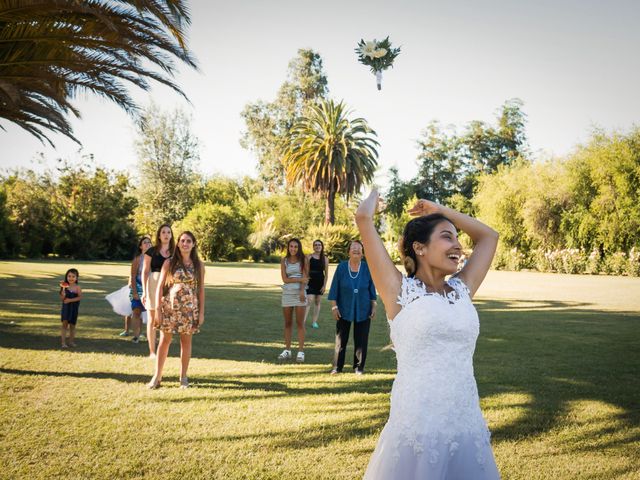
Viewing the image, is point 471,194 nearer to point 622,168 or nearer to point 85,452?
point 622,168

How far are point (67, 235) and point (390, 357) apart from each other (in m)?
40.4

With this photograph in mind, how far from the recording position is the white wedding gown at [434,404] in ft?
7.91

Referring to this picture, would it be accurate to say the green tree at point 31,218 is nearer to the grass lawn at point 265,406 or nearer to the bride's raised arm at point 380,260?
the grass lawn at point 265,406

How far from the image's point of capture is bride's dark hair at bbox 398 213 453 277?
2.74 meters

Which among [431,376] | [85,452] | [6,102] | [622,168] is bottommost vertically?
Result: [85,452]

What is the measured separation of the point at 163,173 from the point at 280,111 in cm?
1789

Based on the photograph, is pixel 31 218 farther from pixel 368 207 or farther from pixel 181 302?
pixel 368 207

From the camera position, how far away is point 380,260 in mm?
2693

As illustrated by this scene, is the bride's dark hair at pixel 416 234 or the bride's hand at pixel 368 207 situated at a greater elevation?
the bride's hand at pixel 368 207

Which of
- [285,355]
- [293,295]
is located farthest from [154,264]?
[285,355]

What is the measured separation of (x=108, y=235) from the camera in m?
44.5

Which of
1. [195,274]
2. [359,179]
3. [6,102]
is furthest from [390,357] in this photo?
[359,179]

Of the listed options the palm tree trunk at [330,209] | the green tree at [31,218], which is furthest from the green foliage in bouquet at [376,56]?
the green tree at [31,218]

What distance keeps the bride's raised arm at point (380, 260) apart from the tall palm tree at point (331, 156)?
137 feet
